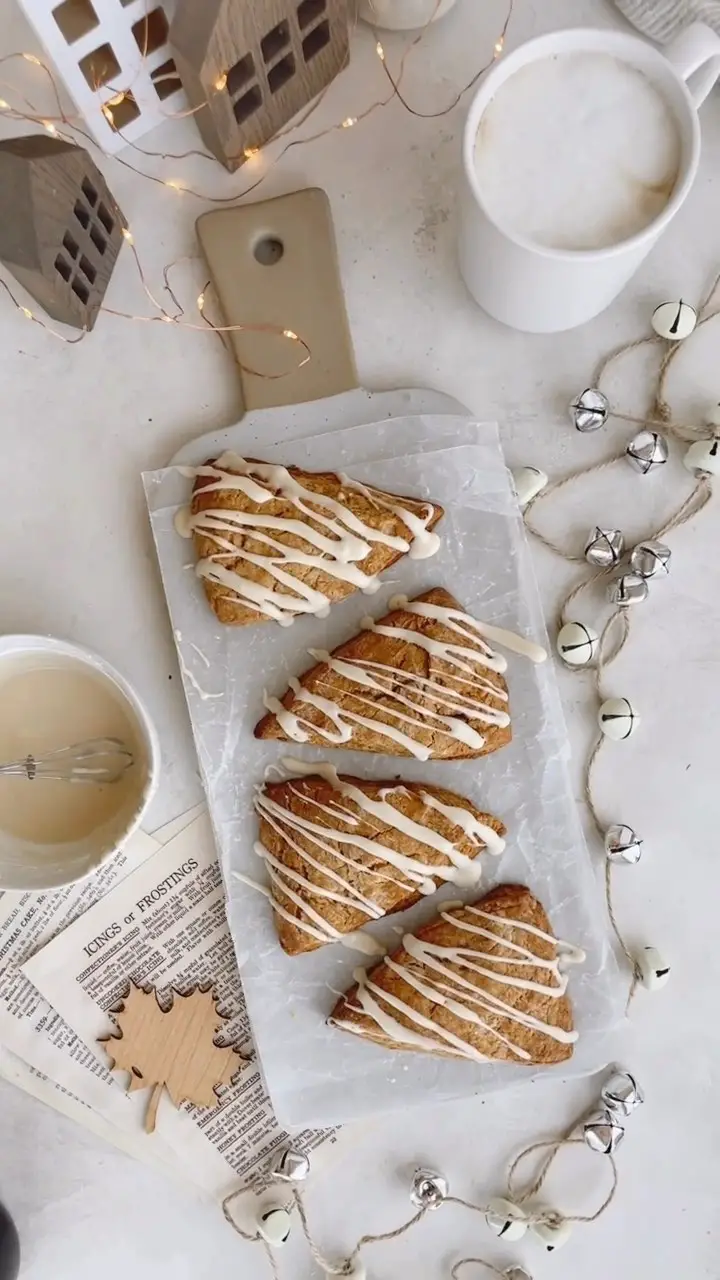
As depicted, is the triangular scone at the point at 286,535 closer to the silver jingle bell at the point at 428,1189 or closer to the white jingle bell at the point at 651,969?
the white jingle bell at the point at 651,969

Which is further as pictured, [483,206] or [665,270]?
[665,270]

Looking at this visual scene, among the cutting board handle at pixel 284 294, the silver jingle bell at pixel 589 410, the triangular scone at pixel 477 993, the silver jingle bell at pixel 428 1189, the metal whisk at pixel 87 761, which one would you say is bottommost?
the silver jingle bell at pixel 428 1189

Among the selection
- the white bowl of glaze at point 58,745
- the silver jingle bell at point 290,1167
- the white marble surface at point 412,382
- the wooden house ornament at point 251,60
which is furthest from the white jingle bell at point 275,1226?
the wooden house ornament at point 251,60

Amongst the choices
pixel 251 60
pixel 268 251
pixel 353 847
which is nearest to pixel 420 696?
pixel 353 847

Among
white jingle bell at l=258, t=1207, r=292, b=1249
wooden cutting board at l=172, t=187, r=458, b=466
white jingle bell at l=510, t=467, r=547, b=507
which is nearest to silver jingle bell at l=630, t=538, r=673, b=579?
white jingle bell at l=510, t=467, r=547, b=507

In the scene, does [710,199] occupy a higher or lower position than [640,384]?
higher

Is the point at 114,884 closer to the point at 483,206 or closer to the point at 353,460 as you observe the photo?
the point at 353,460

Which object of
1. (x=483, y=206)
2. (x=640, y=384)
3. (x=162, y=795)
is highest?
(x=483, y=206)

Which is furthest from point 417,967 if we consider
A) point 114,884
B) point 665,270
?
point 665,270
